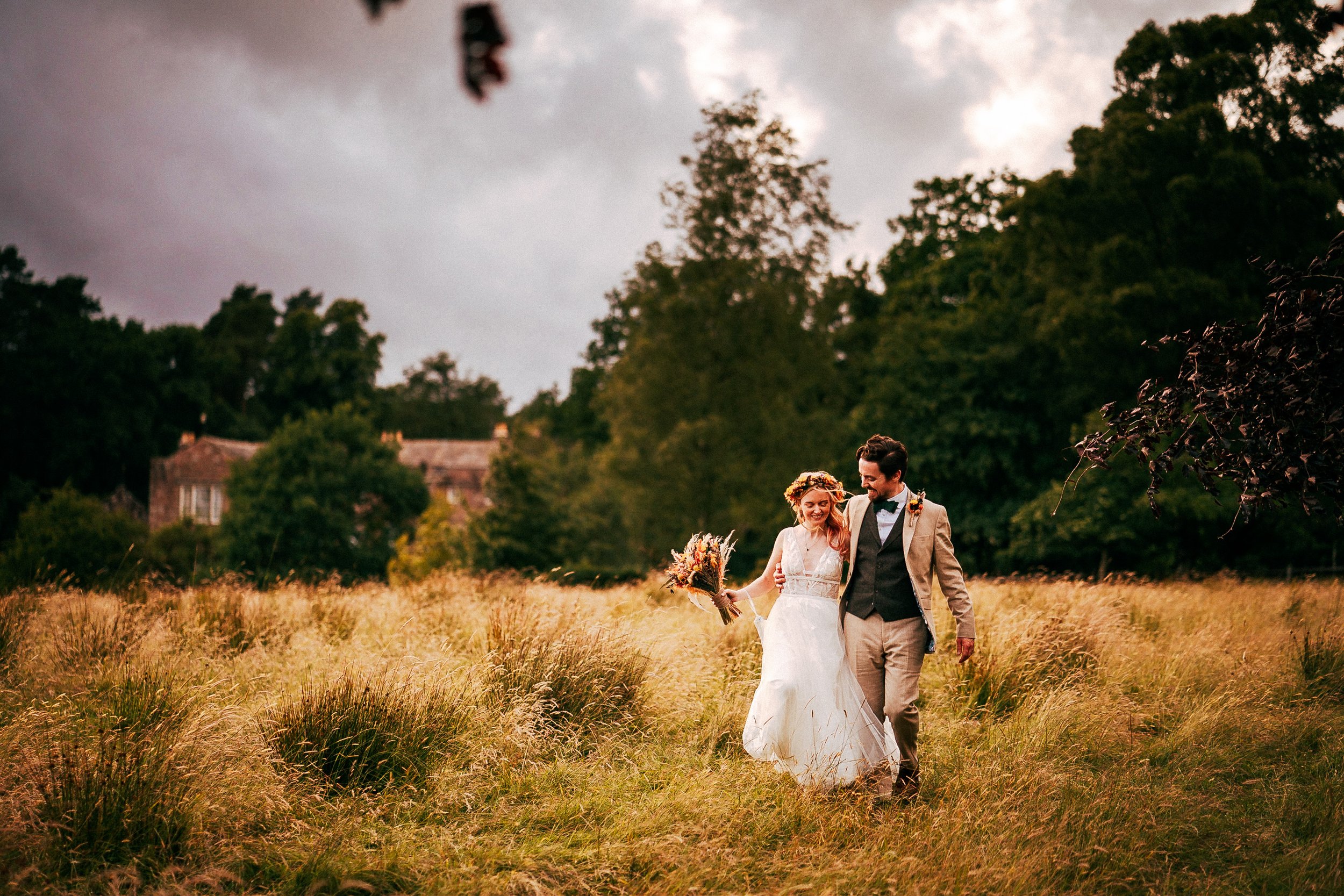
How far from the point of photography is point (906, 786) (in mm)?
4727

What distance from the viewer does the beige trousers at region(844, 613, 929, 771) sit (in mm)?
4762

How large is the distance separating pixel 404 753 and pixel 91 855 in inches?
60.7

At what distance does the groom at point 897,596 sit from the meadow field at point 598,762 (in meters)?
0.48

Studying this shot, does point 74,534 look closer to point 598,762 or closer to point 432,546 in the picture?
point 432,546

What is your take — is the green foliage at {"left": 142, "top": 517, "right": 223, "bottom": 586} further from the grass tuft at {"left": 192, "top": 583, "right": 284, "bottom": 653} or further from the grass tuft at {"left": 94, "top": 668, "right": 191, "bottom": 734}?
the grass tuft at {"left": 94, "top": 668, "right": 191, "bottom": 734}

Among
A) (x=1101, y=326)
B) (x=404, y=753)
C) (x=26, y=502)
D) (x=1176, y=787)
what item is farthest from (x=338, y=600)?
(x=26, y=502)

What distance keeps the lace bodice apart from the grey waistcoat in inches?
4.7

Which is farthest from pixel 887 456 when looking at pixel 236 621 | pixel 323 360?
pixel 323 360

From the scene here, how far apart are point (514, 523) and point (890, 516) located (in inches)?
956

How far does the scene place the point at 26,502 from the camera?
4544cm

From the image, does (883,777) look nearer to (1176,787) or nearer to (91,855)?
(1176,787)

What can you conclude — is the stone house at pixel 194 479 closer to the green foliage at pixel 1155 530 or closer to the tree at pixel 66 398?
the tree at pixel 66 398

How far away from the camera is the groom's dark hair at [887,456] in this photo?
16.2 ft

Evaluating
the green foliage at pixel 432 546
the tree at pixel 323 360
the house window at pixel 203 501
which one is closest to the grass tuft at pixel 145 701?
the green foliage at pixel 432 546
